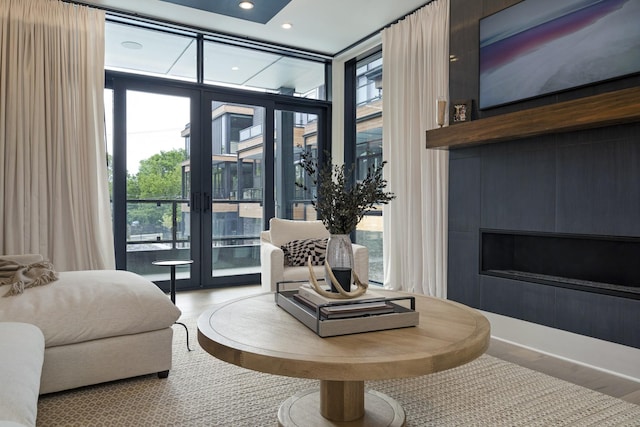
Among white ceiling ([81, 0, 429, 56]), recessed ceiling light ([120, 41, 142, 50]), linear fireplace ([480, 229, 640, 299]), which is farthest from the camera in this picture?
recessed ceiling light ([120, 41, 142, 50])

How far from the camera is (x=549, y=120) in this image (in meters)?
2.60

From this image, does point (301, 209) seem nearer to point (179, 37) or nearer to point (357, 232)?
point (357, 232)

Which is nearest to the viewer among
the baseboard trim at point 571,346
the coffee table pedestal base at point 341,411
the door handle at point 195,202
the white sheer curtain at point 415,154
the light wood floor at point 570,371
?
the coffee table pedestal base at point 341,411

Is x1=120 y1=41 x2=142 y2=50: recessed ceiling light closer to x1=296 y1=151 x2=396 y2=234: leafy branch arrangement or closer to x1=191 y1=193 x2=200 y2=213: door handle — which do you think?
x1=191 y1=193 x2=200 y2=213: door handle

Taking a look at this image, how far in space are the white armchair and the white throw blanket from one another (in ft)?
4.62

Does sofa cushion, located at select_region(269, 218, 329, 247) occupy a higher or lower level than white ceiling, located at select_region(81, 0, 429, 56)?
lower

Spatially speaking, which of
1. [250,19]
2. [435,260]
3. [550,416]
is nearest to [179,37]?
[250,19]

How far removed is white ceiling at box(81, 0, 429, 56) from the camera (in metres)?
4.03

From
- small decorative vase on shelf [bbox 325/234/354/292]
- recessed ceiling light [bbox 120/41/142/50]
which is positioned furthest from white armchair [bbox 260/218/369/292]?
recessed ceiling light [bbox 120/41/142/50]

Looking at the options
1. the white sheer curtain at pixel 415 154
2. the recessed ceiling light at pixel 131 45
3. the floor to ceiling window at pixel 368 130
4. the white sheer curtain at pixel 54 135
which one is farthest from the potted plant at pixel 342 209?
the recessed ceiling light at pixel 131 45

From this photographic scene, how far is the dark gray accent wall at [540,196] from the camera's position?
2418 millimetres

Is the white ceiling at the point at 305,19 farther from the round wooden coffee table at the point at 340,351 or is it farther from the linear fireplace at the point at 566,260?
the round wooden coffee table at the point at 340,351

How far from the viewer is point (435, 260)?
3912 mm

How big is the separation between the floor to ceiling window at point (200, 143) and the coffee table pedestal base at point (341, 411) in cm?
316
